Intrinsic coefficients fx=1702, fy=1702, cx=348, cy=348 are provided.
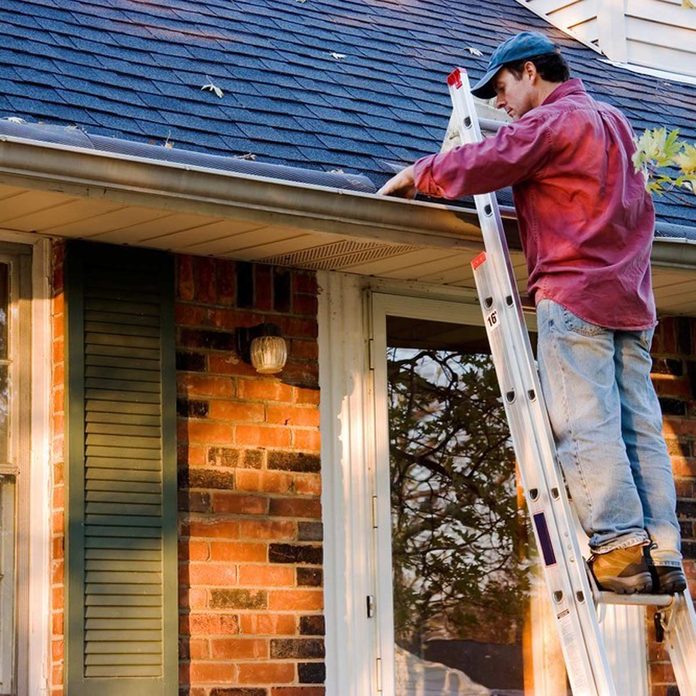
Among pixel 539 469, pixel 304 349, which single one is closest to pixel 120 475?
pixel 304 349

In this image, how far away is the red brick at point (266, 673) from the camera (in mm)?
6105

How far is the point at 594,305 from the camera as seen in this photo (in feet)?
16.4

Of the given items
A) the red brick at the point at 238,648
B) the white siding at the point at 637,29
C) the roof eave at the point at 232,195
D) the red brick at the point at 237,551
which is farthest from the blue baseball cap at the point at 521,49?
the white siding at the point at 637,29

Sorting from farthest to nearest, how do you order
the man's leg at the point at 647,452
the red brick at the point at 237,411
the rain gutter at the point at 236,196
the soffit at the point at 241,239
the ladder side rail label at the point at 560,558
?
the red brick at the point at 237,411, the soffit at the point at 241,239, the rain gutter at the point at 236,196, the man's leg at the point at 647,452, the ladder side rail label at the point at 560,558

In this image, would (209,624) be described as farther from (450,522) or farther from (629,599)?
(629,599)

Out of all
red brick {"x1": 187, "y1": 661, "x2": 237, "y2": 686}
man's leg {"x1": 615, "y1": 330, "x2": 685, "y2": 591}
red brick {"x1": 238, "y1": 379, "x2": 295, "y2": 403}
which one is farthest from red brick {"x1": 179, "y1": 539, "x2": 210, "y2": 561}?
man's leg {"x1": 615, "y1": 330, "x2": 685, "y2": 591}

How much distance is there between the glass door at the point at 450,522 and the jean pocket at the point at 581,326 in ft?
5.99

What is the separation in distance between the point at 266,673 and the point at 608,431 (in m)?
1.93

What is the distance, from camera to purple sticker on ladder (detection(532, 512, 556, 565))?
4820mm

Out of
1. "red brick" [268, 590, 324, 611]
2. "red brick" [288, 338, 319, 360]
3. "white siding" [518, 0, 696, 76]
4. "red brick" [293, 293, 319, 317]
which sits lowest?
"red brick" [268, 590, 324, 611]

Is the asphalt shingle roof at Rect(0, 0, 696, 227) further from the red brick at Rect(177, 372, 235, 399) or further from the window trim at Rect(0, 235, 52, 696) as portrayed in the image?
the red brick at Rect(177, 372, 235, 399)

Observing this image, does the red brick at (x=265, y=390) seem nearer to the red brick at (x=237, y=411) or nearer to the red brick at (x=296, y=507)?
the red brick at (x=237, y=411)

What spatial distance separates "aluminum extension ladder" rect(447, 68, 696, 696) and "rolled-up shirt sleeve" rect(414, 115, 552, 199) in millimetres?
262

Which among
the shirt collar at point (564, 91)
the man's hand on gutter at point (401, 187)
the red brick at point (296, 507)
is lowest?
the red brick at point (296, 507)
